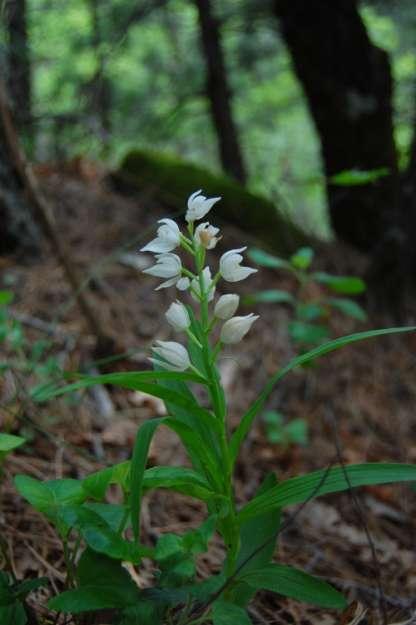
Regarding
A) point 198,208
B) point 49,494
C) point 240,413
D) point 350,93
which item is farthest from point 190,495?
point 350,93

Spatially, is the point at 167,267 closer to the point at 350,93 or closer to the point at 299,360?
the point at 299,360

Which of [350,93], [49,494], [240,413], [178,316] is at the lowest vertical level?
[240,413]

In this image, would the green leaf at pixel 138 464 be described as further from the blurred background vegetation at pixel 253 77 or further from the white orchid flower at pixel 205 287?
the blurred background vegetation at pixel 253 77

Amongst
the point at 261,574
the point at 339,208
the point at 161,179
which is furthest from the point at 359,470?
the point at 339,208

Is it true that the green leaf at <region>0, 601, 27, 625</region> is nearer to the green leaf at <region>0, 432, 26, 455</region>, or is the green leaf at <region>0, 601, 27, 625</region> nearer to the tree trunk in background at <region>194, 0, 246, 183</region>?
the green leaf at <region>0, 432, 26, 455</region>

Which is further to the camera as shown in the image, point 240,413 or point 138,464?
point 240,413

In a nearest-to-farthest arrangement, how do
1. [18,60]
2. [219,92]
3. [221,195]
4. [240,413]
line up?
[240,413] < [18,60] < [221,195] < [219,92]
